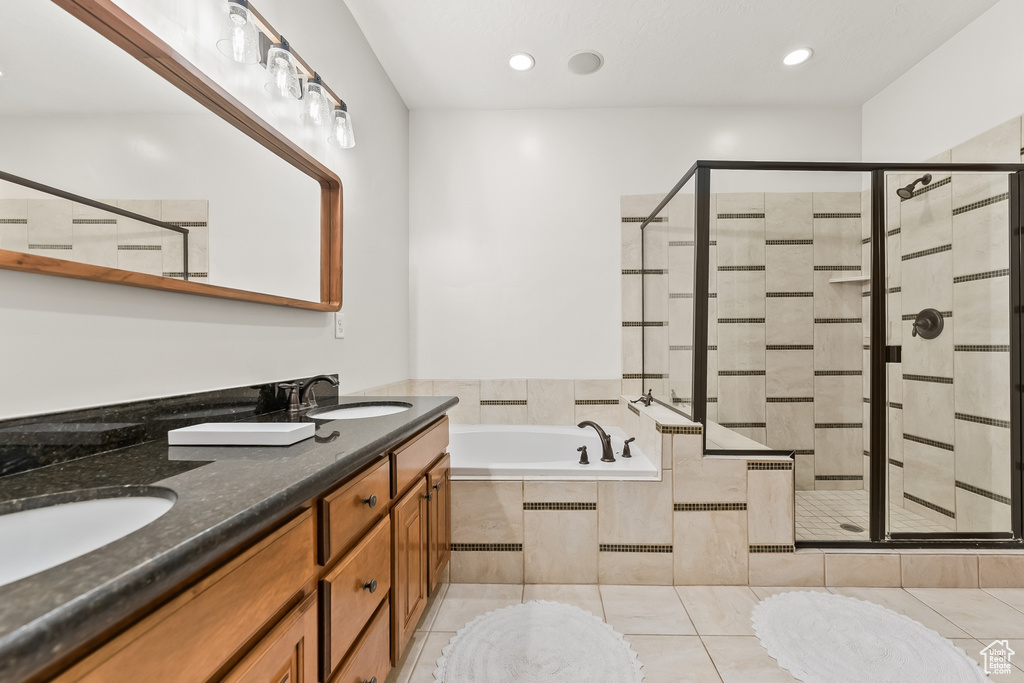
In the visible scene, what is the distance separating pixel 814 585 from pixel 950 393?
1052mm

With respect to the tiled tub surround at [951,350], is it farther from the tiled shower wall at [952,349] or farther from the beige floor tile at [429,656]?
the beige floor tile at [429,656]

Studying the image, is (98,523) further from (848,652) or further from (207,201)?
(848,652)

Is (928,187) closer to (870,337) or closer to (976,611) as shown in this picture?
(870,337)

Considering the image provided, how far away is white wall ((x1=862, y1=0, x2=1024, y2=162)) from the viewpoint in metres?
2.05

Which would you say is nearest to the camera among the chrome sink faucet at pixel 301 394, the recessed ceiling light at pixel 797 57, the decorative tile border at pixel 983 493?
the chrome sink faucet at pixel 301 394

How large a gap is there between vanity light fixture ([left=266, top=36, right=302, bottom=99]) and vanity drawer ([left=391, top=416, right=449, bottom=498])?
1.28 metres

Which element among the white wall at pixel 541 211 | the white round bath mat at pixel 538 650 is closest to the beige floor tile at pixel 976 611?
the white round bath mat at pixel 538 650

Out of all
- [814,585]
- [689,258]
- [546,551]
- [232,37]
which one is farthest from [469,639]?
[232,37]

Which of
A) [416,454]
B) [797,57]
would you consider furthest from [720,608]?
[797,57]

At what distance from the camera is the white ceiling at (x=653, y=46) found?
209 centimetres

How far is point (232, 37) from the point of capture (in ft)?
4.32

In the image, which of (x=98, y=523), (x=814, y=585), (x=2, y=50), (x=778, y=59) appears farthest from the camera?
(x=778, y=59)

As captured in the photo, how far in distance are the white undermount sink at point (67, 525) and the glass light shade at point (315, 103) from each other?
4.93ft

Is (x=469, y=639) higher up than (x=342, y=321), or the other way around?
(x=342, y=321)
